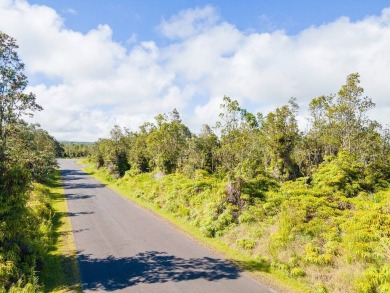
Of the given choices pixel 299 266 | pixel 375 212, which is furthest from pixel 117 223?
pixel 375 212

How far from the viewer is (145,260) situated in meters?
15.3

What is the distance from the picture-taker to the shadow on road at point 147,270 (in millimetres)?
12906

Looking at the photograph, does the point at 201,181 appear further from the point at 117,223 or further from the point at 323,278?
the point at 323,278

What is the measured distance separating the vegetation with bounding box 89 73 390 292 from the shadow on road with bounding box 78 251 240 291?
2.32m

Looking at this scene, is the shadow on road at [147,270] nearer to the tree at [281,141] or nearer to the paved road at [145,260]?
the paved road at [145,260]

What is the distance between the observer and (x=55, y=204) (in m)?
30.9

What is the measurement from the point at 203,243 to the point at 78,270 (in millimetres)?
7212

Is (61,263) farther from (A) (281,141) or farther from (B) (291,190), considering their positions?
(A) (281,141)

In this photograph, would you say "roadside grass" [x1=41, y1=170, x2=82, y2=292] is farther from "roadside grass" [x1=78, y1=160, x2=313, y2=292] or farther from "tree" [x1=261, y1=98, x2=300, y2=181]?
"tree" [x1=261, y1=98, x2=300, y2=181]

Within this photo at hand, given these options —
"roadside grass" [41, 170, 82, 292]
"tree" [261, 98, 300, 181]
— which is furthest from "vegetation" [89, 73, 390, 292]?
"roadside grass" [41, 170, 82, 292]

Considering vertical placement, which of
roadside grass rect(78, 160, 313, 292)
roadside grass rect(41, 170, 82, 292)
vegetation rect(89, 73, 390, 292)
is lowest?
roadside grass rect(41, 170, 82, 292)

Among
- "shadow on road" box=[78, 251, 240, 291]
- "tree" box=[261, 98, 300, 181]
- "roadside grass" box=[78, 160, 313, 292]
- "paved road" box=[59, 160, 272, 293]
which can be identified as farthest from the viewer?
"tree" box=[261, 98, 300, 181]

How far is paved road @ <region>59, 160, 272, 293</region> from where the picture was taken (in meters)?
12.4

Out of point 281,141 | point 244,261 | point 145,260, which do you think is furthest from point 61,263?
point 281,141
